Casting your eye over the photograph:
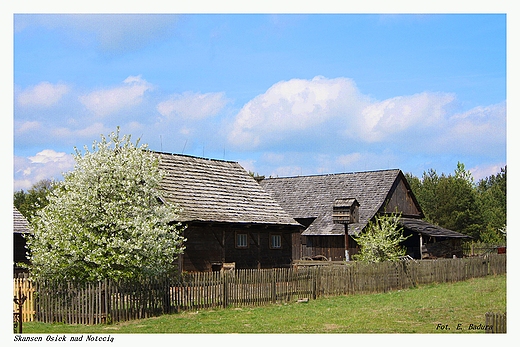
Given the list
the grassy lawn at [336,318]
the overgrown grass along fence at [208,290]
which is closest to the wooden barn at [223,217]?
the overgrown grass along fence at [208,290]

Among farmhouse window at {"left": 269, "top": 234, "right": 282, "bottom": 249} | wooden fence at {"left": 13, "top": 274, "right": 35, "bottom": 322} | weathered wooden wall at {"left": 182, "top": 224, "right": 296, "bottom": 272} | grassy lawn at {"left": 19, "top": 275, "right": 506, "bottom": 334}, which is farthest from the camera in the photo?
farmhouse window at {"left": 269, "top": 234, "right": 282, "bottom": 249}

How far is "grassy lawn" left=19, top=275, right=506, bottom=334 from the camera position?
1753 cm

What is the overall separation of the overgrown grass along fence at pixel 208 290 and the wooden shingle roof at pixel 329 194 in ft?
49.1

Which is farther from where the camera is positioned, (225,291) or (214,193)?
(214,193)

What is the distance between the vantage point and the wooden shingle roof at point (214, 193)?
29297 millimetres

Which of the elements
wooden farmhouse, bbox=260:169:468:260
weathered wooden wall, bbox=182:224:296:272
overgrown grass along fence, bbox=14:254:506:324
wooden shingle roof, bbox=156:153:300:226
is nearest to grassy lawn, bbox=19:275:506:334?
overgrown grass along fence, bbox=14:254:506:324

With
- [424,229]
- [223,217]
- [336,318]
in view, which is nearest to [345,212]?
[223,217]

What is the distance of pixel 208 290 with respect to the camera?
862 inches

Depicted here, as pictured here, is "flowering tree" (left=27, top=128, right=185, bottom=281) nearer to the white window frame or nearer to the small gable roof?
the white window frame

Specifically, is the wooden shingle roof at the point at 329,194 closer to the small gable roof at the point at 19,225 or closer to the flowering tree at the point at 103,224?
the small gable roof at the point at 19,225

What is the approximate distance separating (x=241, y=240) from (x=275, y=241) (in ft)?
8.29

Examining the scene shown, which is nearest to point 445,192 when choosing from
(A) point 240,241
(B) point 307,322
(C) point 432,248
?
(C) point 432,248

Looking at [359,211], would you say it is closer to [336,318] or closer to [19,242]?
[19,242]

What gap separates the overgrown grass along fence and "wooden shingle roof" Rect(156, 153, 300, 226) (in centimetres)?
529
